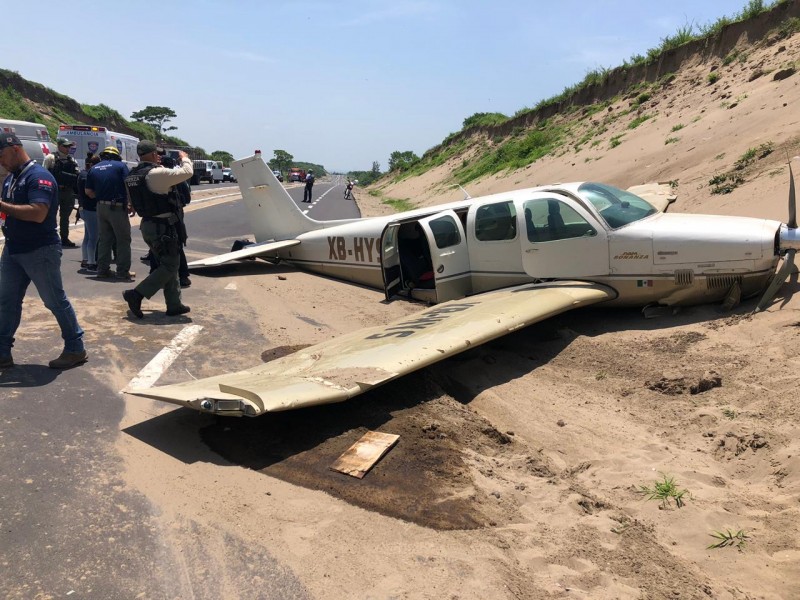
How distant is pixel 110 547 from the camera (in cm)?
321

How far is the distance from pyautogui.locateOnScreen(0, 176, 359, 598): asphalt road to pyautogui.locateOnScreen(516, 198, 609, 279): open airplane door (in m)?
4.30

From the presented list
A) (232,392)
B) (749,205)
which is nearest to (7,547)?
(232,392)

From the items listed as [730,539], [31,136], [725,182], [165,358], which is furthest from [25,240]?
[31,136]

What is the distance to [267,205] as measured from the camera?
1266cm

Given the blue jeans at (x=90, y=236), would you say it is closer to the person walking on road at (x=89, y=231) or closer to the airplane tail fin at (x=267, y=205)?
the person walking on road at (x=89, y=231)

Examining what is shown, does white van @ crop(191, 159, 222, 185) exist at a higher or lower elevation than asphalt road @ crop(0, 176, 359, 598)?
higher

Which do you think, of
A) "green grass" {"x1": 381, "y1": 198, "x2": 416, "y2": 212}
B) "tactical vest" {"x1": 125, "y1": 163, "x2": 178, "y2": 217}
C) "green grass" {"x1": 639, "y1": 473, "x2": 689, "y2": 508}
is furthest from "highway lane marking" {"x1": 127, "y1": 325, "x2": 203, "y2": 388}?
"green grass" {"x1": 381, "y1": 198, "x2": 416, "y2": 212}

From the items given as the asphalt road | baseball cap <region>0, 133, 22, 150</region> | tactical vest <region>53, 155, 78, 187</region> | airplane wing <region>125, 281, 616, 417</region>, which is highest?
tactical vest <region>53, 155, 78, 187</region>

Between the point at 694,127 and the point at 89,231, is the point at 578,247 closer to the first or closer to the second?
the point at 89,231

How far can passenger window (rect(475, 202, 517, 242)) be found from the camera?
27.3 ft

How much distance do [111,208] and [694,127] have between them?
15.6 m

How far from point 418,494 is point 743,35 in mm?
23135

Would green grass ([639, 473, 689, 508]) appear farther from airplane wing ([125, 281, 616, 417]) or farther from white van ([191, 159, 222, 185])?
white van ([191, 159, 222, 185])

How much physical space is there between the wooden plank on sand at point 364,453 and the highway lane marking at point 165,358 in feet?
7.54
